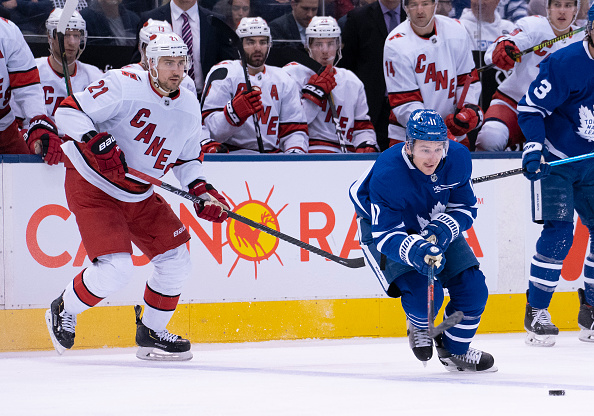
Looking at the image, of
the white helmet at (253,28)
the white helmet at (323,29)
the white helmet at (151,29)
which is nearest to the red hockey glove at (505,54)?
the white helmet at (323,29)

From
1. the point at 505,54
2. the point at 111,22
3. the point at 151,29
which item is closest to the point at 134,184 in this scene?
the point at 151,29

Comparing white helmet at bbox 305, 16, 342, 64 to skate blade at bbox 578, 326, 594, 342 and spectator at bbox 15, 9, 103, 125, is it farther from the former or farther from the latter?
skate blade at bbox 578, 326, 594, 342

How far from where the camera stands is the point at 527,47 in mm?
4840

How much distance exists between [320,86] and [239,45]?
1.47 ft

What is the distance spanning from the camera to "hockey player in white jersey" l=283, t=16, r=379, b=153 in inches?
186

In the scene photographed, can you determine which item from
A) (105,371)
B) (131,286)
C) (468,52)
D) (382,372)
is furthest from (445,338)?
(468,52)

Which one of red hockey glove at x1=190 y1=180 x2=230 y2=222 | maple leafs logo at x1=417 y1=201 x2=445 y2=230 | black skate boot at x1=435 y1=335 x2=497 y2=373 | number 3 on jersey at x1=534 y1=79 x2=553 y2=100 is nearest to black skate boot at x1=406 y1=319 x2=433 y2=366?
black skate boot at x1=435 y1=335 x2=497 y2=373

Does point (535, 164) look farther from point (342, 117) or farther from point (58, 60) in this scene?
point (58, 60)

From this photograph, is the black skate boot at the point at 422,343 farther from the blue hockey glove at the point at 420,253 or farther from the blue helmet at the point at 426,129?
the blue helmet at the point at 426,129

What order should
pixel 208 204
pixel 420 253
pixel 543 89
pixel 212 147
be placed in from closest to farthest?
pixel 420 253 → pixel 208 204 → pixel 543 89 → pixel 212 147

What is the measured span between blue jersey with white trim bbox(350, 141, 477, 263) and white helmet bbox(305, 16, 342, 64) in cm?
177

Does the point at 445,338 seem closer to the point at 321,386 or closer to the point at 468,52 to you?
the point at 321,386

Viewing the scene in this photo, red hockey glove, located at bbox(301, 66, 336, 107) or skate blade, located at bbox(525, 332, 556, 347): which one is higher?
red hockey glove, located at bbox(301, 66, 336, 107)

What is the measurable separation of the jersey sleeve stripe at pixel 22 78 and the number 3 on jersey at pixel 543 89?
6.98ft
